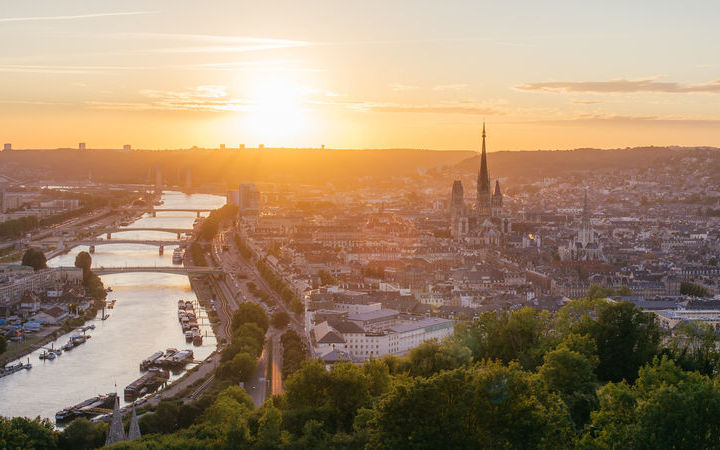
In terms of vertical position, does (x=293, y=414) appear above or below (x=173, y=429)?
above

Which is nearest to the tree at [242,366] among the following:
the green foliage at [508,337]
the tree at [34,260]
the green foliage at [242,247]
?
the green foliage at [508,337]

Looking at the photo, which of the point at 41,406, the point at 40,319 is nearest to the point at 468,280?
the point at 40,319

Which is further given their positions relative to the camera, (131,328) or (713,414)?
(131,328)

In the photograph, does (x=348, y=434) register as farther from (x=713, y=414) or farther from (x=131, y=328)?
(x=131, y=328)

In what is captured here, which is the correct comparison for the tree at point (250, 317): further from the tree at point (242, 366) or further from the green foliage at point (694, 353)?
the green foliage at point (694, 353)

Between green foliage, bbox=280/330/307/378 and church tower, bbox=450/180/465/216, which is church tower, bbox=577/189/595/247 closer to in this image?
church tower, bbox=450/180/465/216

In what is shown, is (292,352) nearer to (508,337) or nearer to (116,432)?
(508,337)
